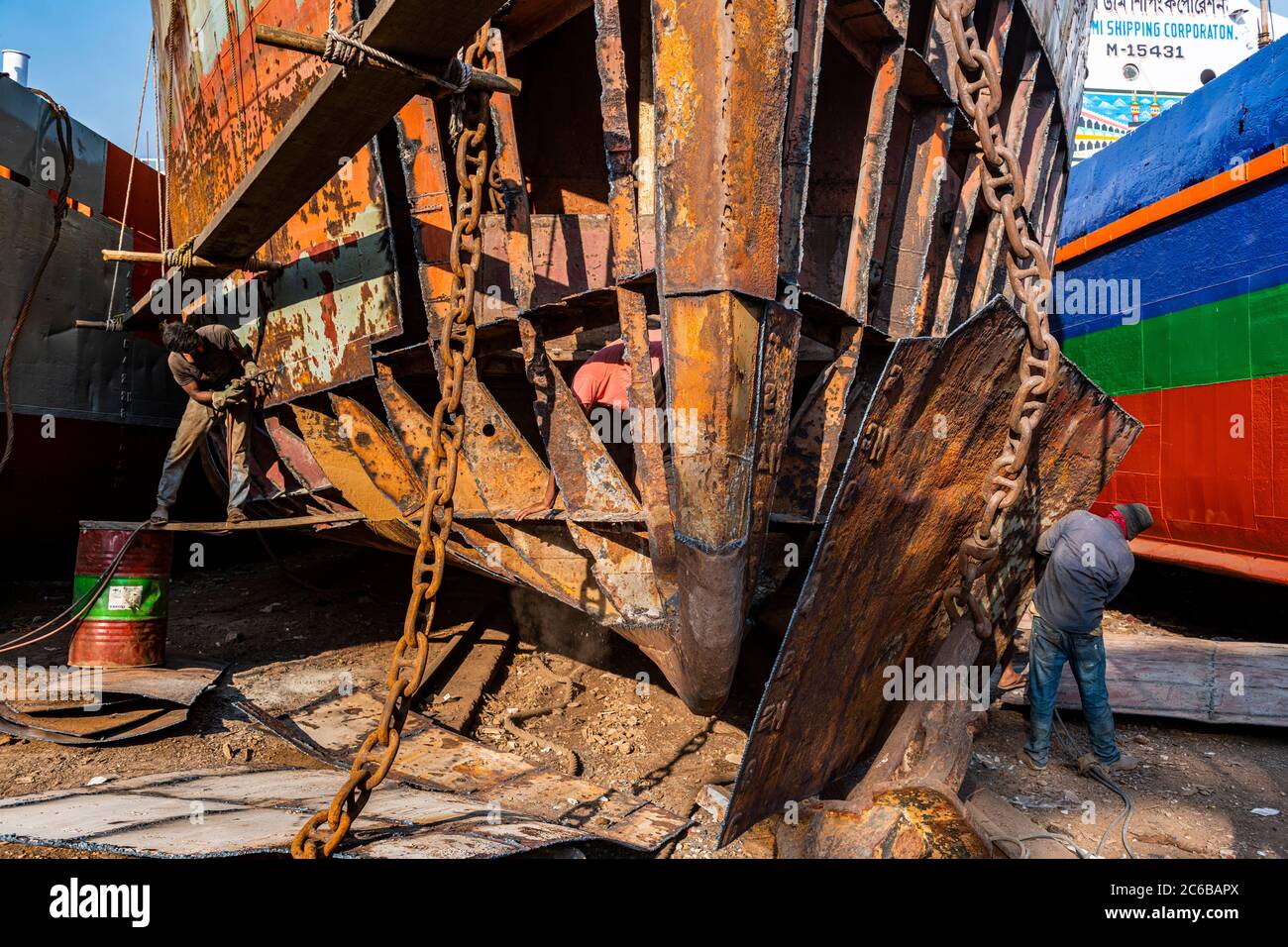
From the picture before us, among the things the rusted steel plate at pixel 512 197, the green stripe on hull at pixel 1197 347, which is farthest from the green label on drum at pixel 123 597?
the green stripe on hull at pixel 1197 347

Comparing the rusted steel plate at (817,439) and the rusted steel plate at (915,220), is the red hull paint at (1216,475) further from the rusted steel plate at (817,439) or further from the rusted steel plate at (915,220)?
the rusted steel plate at (817,439)

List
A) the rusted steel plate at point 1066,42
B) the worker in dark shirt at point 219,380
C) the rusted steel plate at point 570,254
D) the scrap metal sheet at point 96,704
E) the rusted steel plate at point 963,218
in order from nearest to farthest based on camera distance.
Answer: the scrap metal sheet at point 96,704, the rusted steel plate at point 963,218, the rusted steel plate at point 570,254, the rusted steel plate at point 1066,42, the worker in dark shirt at point 219,380

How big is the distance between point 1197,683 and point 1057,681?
1141 millimetres

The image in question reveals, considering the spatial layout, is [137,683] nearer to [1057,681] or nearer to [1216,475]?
[1057,681]

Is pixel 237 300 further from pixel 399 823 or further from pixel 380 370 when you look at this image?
pixel 399 823

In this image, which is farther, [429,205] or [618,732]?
[618,732]

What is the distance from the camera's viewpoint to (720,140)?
2.54m

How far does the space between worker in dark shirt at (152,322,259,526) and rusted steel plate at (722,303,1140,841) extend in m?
3.67

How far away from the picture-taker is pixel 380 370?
154 inches

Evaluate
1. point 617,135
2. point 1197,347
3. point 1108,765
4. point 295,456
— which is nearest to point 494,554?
point 295,456

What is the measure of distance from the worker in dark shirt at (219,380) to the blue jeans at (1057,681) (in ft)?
15.9

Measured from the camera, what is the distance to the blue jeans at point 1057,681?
436 cm
